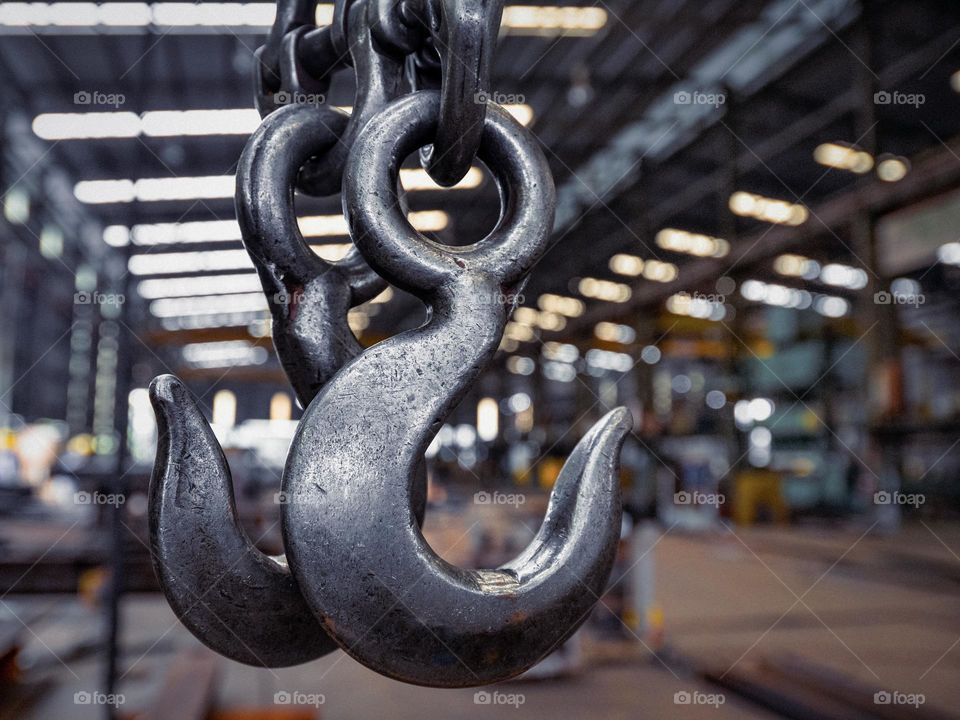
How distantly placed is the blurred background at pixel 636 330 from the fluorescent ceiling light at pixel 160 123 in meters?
0.06

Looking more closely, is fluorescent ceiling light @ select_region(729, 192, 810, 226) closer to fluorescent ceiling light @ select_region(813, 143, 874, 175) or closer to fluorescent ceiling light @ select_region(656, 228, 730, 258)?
fluorescent ceiling light @ select_region(813, 143, 874, 175)

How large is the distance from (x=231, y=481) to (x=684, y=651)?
14.1 feet

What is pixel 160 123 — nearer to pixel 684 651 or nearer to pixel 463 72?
pixel 684 651

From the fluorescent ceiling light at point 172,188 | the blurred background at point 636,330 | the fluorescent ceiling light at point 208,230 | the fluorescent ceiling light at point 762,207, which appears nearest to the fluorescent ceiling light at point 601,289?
the blurred background at point 636,330

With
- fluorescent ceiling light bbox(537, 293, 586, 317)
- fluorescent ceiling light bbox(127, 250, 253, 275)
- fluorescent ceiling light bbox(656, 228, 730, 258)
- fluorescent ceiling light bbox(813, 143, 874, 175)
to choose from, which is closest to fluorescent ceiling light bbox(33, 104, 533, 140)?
fluorescent ceiling light bbox(127, 250, 253, 275)

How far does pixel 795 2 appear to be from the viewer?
9.98m

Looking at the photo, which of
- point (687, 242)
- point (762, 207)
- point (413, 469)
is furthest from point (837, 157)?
point (413, 469)

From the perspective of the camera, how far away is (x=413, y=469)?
1.46ft

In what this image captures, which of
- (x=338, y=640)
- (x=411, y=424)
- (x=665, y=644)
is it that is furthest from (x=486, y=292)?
(x=665, y=644)

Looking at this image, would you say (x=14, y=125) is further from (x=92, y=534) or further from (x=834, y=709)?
(x=834, y=709)

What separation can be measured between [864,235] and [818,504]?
7.46m

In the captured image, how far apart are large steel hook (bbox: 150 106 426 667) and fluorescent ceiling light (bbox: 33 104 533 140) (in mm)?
9516

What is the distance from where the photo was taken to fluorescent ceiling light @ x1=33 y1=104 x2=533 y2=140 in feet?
32.5

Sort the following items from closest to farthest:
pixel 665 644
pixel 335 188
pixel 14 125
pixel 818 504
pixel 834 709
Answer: pixel 335 188, pixel 834 709, pixel 665 644, pixel 14 125, pixel 818 504
